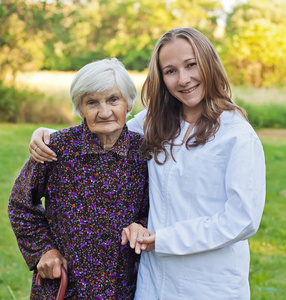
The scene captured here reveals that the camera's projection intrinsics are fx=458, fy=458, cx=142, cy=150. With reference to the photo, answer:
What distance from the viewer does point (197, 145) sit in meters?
Result: 2.04

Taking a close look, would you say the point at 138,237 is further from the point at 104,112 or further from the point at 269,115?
the point at 269,115

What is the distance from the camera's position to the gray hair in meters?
2.06

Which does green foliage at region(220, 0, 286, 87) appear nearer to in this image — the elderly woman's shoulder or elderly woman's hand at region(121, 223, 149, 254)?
the elderly woman's shoulder

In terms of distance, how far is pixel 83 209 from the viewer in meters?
2.12

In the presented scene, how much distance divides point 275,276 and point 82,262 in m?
3.04

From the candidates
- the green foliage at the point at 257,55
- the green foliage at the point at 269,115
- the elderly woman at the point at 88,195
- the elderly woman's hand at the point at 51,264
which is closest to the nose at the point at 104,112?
the elderly woman at the point at 88,195

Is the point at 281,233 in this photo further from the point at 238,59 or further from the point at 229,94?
the point at 238,59

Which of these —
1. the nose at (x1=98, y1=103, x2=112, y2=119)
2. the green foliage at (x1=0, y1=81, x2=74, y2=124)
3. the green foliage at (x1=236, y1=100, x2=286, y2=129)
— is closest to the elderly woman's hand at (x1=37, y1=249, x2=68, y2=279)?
the nose at (x1=98, y1=103, x2=112, y2=119)

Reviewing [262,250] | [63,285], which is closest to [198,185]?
[63,285]

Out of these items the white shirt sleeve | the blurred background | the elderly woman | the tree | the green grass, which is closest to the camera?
the white shirt sleeve

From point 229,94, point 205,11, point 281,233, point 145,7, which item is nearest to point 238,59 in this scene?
point 205,11

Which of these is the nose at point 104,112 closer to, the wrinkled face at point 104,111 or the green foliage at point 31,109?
the wrinkled face at point 104,111

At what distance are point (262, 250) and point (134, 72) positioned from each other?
51.6 ft

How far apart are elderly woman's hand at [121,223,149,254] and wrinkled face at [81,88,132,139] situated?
0.45 meters
